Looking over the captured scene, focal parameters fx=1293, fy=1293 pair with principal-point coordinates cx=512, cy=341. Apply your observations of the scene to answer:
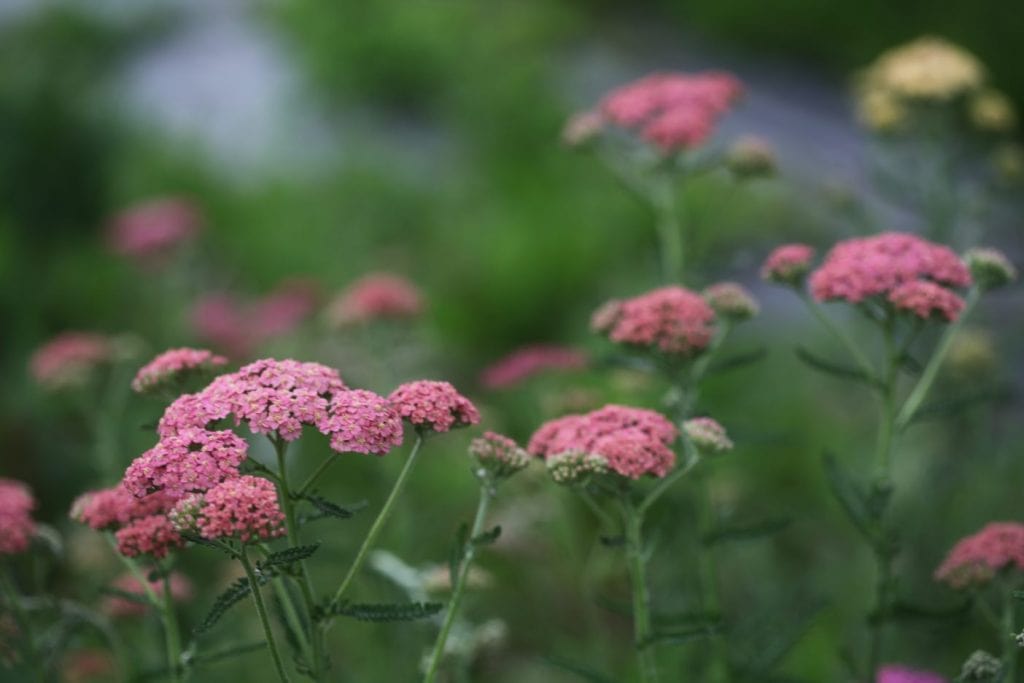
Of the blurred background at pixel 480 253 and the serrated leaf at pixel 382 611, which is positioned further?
the blurred background at pixel 480 253

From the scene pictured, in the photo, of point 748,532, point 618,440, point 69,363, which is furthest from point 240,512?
point 69,363

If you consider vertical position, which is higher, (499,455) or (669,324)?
(669,324)

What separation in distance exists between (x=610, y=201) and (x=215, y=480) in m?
5.20

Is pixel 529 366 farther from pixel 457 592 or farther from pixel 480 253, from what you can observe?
pixel 480 253

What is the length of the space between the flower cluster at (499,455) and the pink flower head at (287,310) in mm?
2027

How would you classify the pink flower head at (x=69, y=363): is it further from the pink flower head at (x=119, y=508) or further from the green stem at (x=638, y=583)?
the green stem at (x=638, y=583)

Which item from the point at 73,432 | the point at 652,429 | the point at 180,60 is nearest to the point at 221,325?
the point at 73,432

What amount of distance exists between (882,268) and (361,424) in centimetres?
86

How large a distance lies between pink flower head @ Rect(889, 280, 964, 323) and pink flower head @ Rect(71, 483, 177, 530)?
109cm

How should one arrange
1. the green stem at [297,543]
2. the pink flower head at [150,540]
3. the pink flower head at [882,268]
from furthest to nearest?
1. the pink flower head at [882,268]
2. the pink flower head at [150,540]
3. the green stem at [297,543]

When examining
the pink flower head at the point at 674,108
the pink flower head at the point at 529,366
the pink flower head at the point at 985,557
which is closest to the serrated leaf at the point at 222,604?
the pink flower head at the point at 985,557

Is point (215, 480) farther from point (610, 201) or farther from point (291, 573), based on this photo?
point (610, 201)

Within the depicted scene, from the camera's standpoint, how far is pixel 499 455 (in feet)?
5.69

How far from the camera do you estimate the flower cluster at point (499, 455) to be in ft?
5.66
